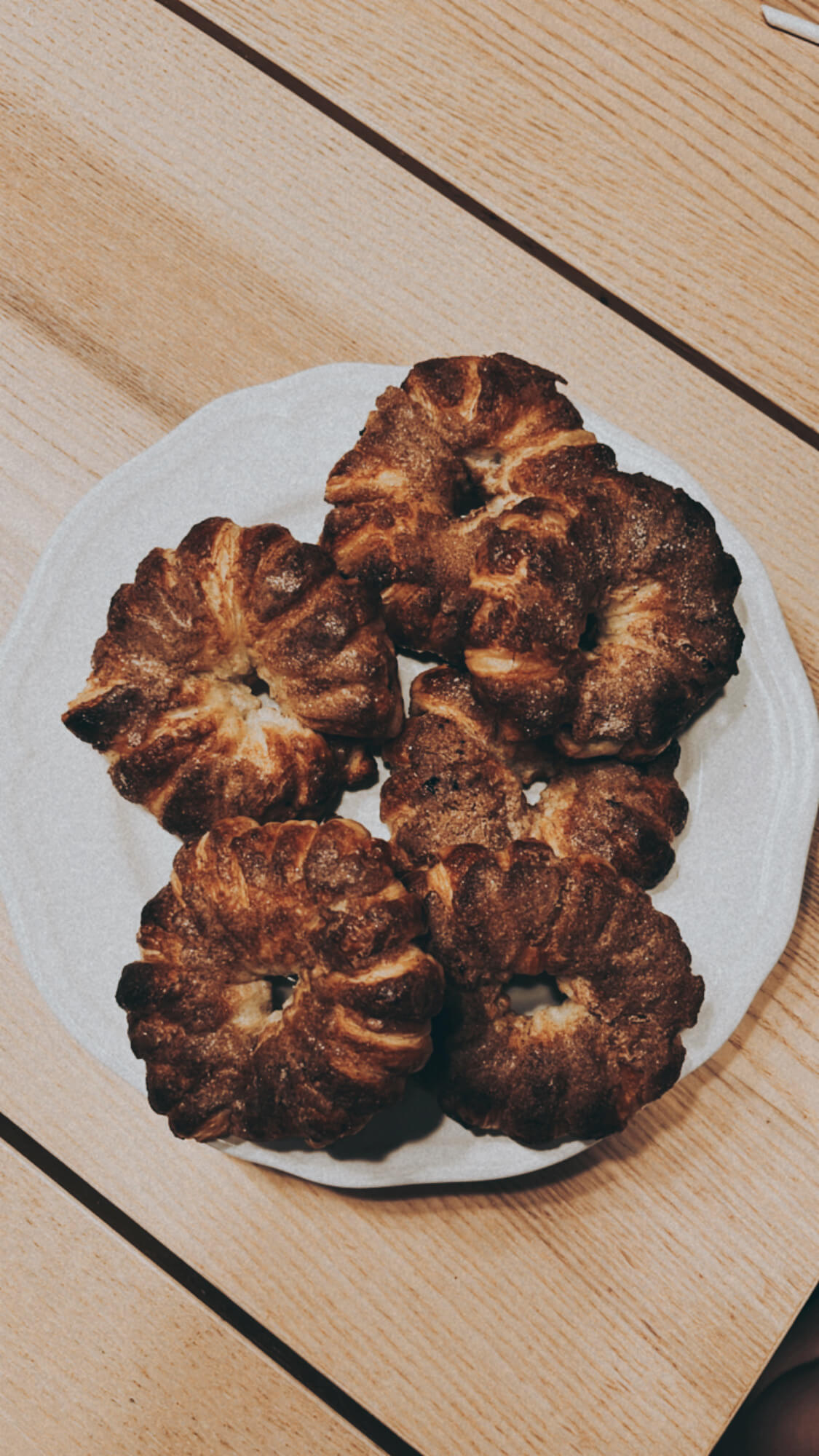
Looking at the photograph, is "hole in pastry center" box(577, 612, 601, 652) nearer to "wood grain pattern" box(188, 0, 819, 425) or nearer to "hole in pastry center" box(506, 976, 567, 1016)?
"hole in pastry center" box(506, 976, 567, 1016)

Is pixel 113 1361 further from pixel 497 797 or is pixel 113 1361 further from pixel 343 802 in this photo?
pixel 497 797

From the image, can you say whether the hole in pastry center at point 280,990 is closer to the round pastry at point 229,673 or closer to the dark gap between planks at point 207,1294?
the round pastry at point 229,673

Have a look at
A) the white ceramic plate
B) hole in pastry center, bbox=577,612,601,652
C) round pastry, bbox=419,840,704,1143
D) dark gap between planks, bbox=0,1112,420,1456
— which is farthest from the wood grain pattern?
dark gap between planks, bbox=0,1112,420,1456

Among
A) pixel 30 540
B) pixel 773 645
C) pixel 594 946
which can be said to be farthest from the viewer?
pixel 30 540

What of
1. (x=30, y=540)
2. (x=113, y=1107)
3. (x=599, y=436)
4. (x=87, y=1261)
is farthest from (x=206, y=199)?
(x=87, y=1261)

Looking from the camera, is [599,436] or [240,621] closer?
[240,621]

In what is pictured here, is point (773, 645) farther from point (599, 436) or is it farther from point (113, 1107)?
point (113, 1107)
